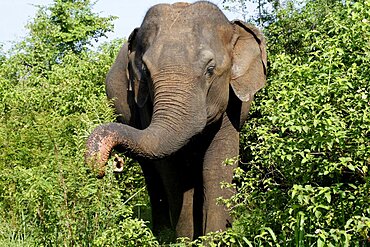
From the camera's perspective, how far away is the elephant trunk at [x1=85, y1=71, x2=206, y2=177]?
19.0ft

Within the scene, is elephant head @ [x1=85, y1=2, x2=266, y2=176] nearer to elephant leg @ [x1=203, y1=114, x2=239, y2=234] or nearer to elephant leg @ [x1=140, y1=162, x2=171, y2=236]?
elephant leg @ [x1=203, y1=114, x2=239, y2=234]

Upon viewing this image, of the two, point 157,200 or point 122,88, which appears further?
point 122,88

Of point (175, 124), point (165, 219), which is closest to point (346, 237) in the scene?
point (175, 124)

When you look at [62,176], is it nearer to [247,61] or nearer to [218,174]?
[218,174]

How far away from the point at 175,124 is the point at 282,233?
1936 millimetres

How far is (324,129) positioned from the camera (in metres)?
4.54

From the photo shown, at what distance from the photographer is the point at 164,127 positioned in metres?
6.53

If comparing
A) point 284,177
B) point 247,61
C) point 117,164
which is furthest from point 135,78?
point 284,177

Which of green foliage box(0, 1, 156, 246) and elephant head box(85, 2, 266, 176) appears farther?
elephant head box(85, 2, 266, 176)

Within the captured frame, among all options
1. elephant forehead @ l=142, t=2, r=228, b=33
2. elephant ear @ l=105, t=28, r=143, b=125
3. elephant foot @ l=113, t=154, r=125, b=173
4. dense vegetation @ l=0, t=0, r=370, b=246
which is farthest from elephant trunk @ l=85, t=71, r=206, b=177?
elephant ear @ l=105, t=28, r=143, b=125

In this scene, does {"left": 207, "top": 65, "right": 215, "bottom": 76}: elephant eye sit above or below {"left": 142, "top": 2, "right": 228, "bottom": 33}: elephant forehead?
below

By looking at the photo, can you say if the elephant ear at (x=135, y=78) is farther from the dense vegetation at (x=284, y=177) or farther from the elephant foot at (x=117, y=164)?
the elephant foot at (x=117, y=164)

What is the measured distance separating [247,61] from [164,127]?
1547mm

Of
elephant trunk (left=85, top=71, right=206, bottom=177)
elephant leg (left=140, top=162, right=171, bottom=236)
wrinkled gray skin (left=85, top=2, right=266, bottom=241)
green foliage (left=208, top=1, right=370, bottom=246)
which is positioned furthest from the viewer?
elephant leg (left=140, top=162, right=171, bottom=236)
